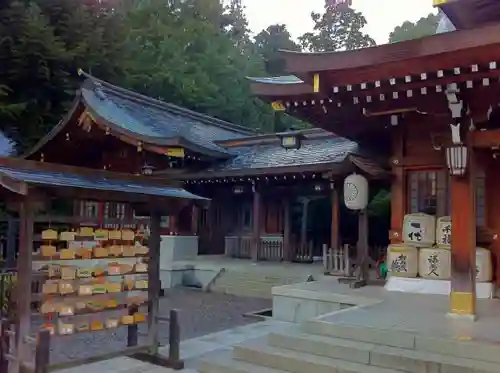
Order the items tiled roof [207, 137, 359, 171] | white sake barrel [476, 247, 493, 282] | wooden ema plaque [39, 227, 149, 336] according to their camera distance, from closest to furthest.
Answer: wooden ema plaque [39, 227, 149, 336]
white sake barrel [476, 247, 493, 282]
tiled roof [207, 137, 359, 171]

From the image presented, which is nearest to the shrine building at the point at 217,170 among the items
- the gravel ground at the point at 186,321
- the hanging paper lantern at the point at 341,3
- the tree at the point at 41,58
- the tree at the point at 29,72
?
the tree at the point at 29,72

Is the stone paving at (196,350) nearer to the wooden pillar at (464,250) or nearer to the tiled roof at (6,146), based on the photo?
the wooden pillar at (464,250)

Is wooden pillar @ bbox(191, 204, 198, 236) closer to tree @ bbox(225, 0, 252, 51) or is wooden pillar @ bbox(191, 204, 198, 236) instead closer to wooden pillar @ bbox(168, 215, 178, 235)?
wooden pillar @ bbox(168, 215, 178, 235)

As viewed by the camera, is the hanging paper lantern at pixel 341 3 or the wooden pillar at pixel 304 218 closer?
the wooden pillar at pixel 304 218

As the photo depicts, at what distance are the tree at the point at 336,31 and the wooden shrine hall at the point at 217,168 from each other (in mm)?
24084

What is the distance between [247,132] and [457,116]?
14381 mm

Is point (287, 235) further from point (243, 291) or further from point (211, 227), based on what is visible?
point (211, 227)

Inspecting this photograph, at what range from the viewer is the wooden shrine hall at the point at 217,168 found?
1252cm

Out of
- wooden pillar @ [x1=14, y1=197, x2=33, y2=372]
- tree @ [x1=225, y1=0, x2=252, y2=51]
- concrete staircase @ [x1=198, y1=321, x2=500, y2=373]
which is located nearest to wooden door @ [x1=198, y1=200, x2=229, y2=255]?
concrete staircase @ [x1=198, y1=321, x2=500, y2=373]

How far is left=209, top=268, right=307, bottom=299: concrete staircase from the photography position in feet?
37.5

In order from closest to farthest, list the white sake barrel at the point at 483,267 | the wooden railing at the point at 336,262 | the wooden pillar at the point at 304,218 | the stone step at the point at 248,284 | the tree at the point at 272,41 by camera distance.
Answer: the white sake barrel at the point at 483,267
the wooden railing at the point at 336,262
the stone step at the point at 248,284
the wooden pillar at the point at 304,218
the tree at the point at 272,41

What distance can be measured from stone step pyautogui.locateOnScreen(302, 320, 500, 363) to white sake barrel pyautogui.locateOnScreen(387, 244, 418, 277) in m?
2.89

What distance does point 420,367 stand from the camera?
4672 millimetres

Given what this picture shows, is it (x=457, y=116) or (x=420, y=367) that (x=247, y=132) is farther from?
(x=420, y=367)
